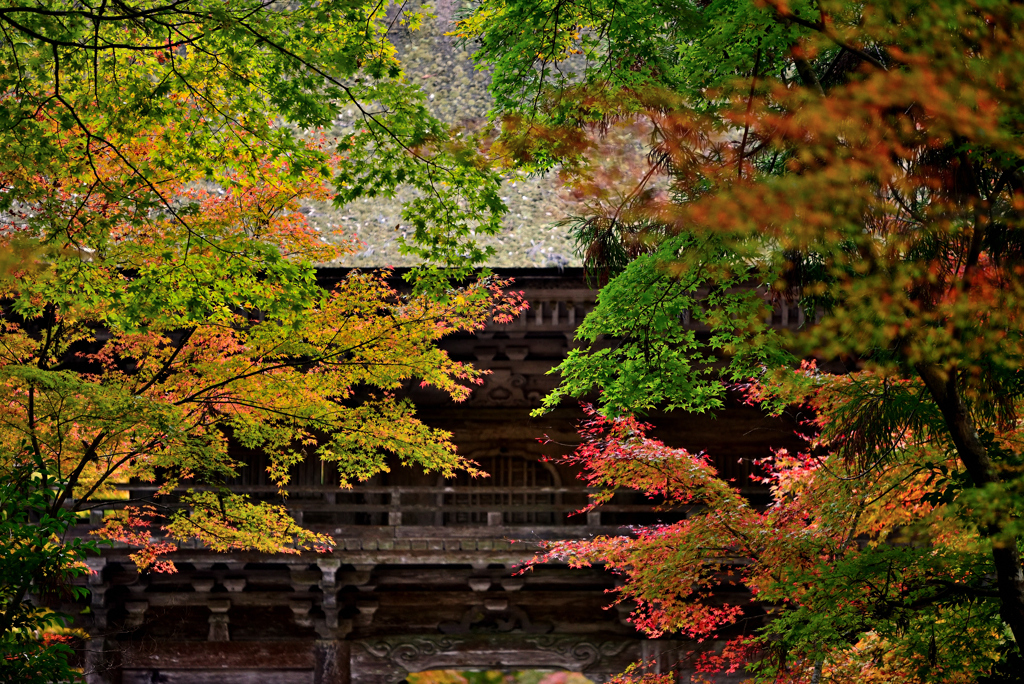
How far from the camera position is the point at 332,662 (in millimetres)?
11430

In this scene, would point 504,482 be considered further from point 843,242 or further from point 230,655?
point 843,242

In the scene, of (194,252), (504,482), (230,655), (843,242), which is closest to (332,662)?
(230,655)

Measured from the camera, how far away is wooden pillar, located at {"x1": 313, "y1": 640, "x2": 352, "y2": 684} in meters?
11.4

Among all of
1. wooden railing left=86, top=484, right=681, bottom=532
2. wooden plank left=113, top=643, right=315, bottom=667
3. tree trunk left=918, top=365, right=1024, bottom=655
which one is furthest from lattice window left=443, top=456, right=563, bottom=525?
tree trunk left=918, top=365, right=1024, bottom=655

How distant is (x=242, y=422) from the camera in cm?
867

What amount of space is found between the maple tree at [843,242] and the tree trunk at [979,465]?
Result: 0.01 m

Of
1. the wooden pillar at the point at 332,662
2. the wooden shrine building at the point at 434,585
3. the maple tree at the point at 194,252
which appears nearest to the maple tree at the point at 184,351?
the maple tree at the point at 194,252

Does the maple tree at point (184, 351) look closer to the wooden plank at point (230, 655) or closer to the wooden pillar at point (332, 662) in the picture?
the wooden pillar at point (332, 662)

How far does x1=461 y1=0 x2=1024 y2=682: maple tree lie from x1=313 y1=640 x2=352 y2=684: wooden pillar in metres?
5.80

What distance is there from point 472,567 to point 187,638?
13.6 ft

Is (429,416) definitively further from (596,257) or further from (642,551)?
(596,257)

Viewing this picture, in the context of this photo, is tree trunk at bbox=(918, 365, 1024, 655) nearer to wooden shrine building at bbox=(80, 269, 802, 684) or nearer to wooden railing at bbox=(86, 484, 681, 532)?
wooden railing at bbox=(86, 484, 681, 532)

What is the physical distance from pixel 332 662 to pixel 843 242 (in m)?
8.94


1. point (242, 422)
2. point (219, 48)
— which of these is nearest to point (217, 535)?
point (242, 422)
